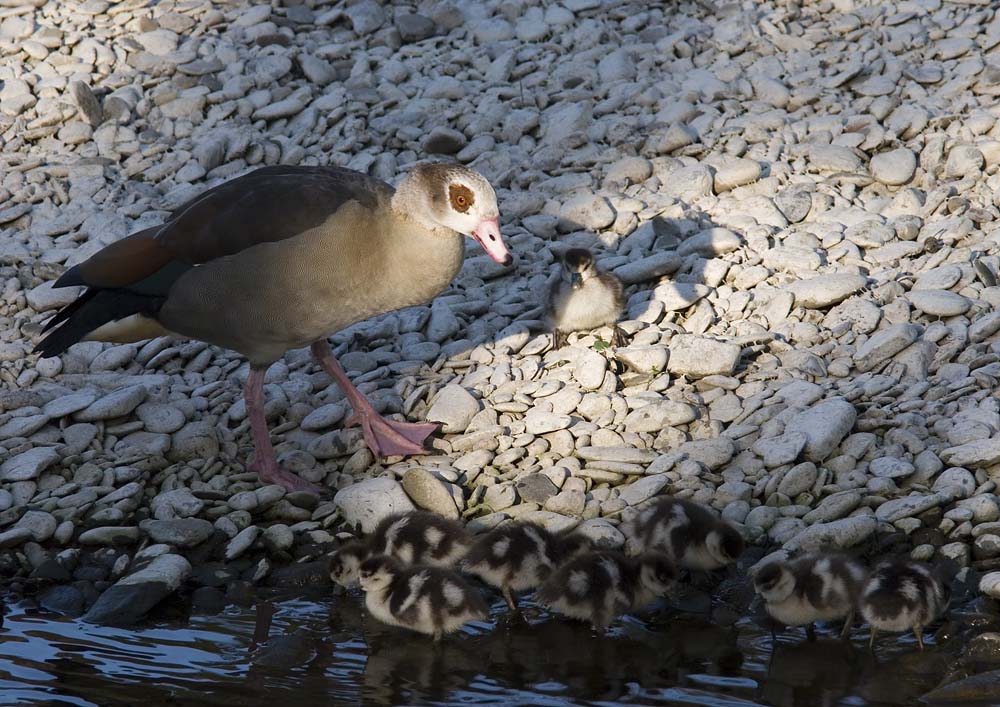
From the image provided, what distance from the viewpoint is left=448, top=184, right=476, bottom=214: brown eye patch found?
21.5 feet

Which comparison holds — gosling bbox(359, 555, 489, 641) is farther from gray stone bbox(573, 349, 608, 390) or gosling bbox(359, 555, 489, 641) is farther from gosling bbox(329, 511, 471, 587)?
gray stone bbox(573, 349, 608, 390)

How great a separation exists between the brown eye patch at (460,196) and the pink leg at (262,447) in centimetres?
141

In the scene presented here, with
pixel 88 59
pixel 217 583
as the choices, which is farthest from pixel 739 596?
pixel 88 59

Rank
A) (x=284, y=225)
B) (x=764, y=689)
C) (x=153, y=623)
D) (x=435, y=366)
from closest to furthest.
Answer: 1. (x=764, y=689)
2. (x=153, y=623)
3. (x=284, y=225)
4. (x=435, y=366)

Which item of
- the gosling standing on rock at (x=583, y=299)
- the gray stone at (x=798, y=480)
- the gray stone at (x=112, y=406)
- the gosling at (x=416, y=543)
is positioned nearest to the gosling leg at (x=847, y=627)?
the gray stone at (x=798, y=480)

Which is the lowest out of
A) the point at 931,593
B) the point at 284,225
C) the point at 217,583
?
the point at 217,583

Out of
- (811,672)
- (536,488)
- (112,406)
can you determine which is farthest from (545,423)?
(112,406)

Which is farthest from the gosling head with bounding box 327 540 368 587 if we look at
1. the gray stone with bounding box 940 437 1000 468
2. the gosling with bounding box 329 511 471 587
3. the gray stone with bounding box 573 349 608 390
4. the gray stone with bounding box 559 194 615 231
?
the gray stone with bounding box 559 194 615 231

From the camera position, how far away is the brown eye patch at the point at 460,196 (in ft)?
21.5

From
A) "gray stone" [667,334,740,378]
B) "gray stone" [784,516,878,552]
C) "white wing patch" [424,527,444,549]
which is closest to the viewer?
"gray stone" [784,516,878,552]

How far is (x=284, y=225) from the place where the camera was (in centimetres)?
655

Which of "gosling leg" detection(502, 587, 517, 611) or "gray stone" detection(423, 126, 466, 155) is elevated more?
"gray stone" detection(423, 126, 466, 155)

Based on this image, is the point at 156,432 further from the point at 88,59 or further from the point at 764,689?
the point at 88,59

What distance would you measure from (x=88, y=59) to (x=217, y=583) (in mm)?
5474
